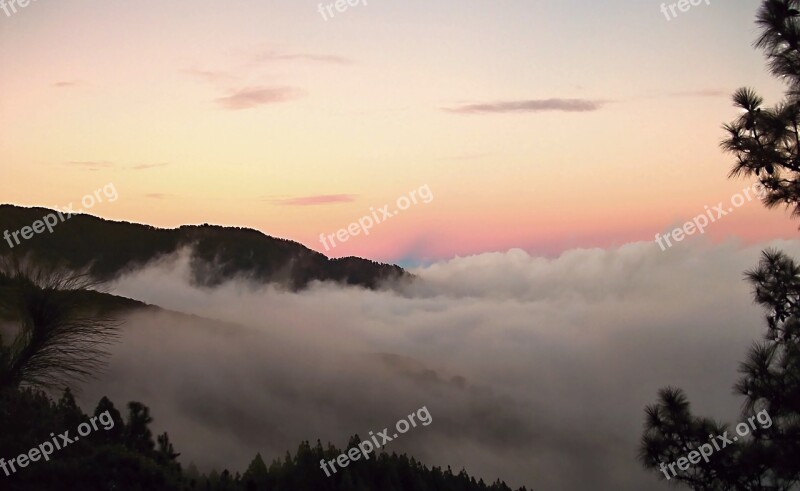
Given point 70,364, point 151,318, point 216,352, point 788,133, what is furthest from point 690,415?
point 216,352

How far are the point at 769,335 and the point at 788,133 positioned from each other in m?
3.38

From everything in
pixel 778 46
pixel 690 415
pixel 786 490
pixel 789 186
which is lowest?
pixel 786 490

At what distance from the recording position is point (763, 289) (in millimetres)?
11766

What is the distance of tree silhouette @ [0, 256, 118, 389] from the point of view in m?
9.45

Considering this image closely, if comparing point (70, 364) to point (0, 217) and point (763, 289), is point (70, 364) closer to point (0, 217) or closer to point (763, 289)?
point (763, 289)

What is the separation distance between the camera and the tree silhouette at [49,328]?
9.45 m

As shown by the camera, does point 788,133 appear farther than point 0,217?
No

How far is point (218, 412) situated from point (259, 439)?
12.1m

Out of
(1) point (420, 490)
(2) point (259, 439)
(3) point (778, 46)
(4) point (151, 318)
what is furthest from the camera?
(4) point (151, 318)

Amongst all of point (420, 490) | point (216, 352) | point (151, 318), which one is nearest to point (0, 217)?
point (151, 318)

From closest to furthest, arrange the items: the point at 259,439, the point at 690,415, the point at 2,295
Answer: the point at 2,295
the point at 690,415
the point at 259,439

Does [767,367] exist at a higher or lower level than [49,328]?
lower

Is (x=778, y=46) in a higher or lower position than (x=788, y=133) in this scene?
higher

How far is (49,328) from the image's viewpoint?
955 cm
